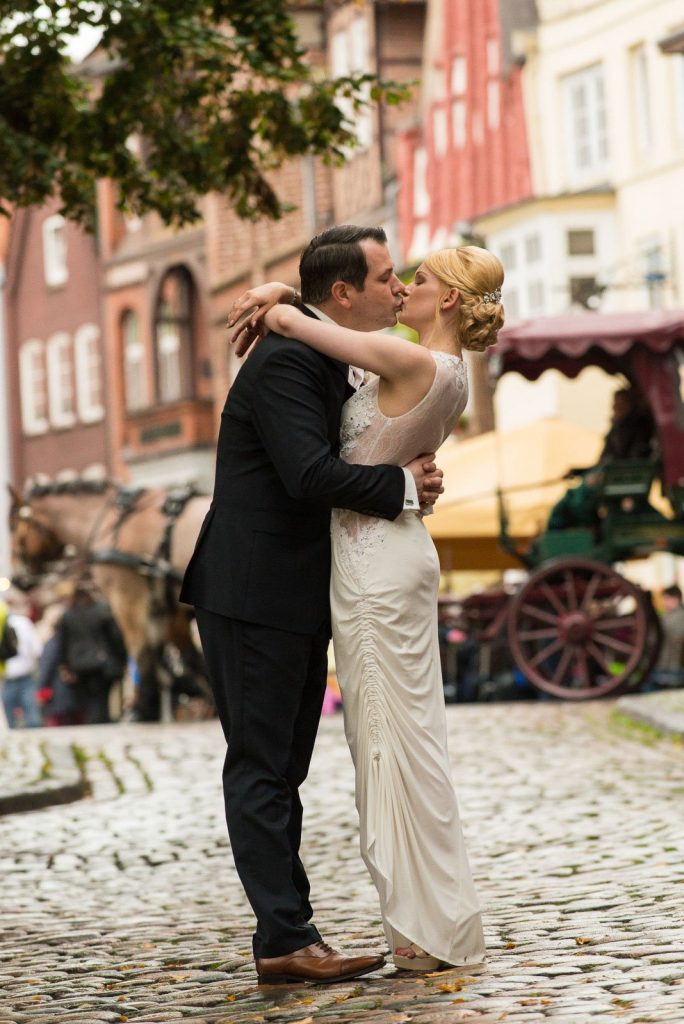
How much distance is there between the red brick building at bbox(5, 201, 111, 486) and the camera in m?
50.6

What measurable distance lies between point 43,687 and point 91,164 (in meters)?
10.0

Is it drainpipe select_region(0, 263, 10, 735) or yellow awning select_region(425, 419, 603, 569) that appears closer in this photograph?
yellow awning select_region(425, 419, 603, 569)

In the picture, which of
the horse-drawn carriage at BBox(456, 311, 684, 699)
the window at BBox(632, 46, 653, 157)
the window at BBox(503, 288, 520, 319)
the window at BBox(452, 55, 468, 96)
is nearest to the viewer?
the horse-drawn carriage at BBox(456, 311, 684, 699)

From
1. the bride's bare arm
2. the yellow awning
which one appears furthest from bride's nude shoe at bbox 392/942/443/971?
the yellow awning

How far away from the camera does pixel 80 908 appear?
25.7 ft

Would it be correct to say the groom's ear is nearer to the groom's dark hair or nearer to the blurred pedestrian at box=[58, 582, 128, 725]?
the groom's dark hair

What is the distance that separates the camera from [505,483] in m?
19.4

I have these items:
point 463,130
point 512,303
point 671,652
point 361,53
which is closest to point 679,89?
point 512,303

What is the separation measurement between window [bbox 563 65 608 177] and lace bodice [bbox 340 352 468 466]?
95.1ft

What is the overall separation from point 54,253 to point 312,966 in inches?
1891

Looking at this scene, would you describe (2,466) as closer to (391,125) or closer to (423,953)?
(391,125)

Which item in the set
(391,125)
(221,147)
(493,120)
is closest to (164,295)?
(391,125)

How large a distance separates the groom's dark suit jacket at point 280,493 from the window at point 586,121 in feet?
95.6

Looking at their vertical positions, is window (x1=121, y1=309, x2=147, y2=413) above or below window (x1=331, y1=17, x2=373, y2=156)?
below
